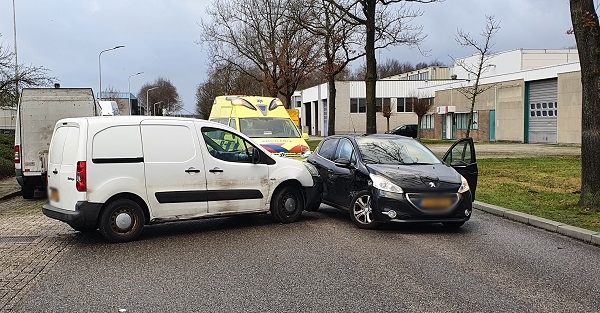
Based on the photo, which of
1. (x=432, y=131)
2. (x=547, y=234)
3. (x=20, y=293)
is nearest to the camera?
(x=20, y=293)

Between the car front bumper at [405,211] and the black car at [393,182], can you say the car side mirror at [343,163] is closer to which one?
the black car at [393,182]

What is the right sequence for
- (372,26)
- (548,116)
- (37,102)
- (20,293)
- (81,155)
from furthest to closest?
(548,116) < (372,26) < (37,102) < (81,155) < (20,293)

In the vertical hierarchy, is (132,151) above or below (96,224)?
above

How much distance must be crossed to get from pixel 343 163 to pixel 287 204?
1244 mm

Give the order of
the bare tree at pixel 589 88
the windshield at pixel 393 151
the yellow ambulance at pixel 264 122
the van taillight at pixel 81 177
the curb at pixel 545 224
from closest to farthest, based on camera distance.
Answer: the van taillight at pixel 81 177, the curb at pixel 545 224, the windshield at pixel 393 151, the bare tree at pixel 589 88, the yellow ambulance at pixel 264 122

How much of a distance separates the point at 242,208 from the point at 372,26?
14.3 m

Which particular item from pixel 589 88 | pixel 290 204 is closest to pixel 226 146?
pixel 290 204

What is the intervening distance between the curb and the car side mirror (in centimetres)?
299

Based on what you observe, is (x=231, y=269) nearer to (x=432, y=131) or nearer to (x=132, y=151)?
(x=132, y=151)

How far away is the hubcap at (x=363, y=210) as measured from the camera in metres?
9.59

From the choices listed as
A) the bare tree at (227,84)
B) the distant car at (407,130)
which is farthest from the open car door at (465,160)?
the distant car at (407,130)

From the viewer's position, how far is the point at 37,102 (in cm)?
1511

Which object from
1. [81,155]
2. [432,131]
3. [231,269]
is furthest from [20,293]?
[432,131]

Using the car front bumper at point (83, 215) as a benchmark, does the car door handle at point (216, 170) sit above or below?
above
